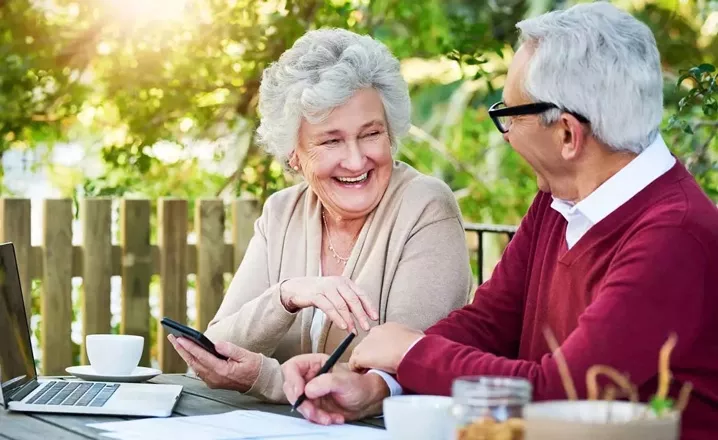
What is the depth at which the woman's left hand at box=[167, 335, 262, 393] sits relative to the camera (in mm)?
2301

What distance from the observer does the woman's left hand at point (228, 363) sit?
230cm

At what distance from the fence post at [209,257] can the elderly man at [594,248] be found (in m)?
2.73

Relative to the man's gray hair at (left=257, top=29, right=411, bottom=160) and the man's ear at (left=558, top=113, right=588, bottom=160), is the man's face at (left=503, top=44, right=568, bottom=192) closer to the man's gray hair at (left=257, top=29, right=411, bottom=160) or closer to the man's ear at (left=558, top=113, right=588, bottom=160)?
the man's ear at (left=558, top=113, right=588, bottom=160)

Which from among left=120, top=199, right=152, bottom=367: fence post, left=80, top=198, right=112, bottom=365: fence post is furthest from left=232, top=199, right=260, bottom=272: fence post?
left=80, top=198, right=112, bottom=365: fence post

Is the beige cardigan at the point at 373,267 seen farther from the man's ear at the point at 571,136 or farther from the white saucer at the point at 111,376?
the man's ear at the point at 571,136

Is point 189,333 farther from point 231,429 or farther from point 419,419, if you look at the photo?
point 419,419

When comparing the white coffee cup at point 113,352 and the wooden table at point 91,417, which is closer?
the wooden table at point 91,417

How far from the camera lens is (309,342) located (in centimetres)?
272

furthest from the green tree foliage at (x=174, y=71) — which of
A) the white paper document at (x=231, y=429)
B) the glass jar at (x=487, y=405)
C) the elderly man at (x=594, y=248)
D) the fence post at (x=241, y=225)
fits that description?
the glass jar at (x=487, y=405)

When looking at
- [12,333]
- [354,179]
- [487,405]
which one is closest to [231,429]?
[12,333]

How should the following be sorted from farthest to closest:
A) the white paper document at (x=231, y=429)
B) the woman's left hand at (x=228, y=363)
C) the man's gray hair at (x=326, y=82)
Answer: the man's gray hair at (x=326, y=82) < the woman's left hand at (x=228, y=363) < the white paper document at (x=231, y=429)

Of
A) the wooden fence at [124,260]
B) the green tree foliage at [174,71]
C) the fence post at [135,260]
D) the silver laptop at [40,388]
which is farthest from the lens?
the green tree foliage at [174,71]

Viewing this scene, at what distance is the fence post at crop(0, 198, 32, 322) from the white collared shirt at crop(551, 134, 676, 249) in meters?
2.96

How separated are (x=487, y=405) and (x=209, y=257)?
3.69 m
